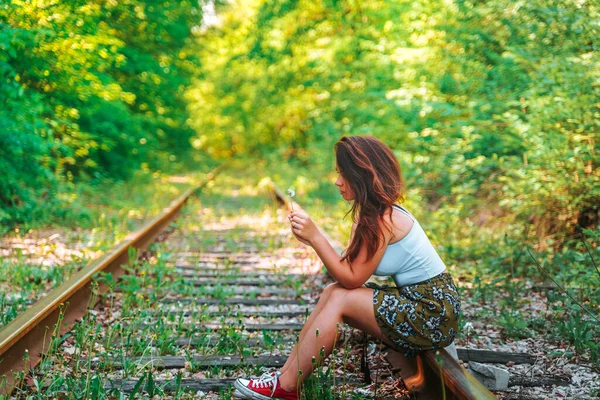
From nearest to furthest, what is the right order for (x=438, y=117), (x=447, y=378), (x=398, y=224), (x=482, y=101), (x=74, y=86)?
(x=447, y=378) < (x=398, y=224) < (x=482, y=101) < (x=74, y=86) < (x=438, y=117)

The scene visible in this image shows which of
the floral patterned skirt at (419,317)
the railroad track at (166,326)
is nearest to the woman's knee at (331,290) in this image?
the floral patterned skirt at (419,317)

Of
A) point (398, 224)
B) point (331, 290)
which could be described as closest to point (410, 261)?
point (398, 224)

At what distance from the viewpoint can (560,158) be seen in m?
5.86

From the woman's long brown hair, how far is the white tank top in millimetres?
129

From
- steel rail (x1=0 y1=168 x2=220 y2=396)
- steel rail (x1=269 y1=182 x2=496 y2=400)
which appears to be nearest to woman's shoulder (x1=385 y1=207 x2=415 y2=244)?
steel rail (x1=269 y1=182 x2=496 y2=400)

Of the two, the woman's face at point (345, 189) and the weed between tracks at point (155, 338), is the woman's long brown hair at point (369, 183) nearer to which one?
the woman's face at point (345, 189)

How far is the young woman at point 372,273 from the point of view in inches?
123

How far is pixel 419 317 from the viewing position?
10.2ft

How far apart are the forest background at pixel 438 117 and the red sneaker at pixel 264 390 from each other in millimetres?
1850

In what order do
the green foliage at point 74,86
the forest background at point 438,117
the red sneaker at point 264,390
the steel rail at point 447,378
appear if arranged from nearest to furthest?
the steel rail at point 447,378, the red sneaker at point 264,390, the forest background at point 438,117, the green foliage at point 74,86

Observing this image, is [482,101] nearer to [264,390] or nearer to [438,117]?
[438,117]

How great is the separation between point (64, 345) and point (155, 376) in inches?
31.0

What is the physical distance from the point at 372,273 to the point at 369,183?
46 centimetres

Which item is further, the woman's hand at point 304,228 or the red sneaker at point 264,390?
the woman's hand at point 304,228
